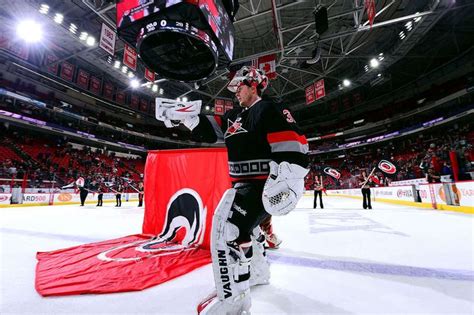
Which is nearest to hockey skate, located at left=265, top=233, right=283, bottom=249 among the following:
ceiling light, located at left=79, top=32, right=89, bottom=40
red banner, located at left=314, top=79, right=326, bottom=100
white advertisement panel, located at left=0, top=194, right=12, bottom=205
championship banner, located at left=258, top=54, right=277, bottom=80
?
championship banner, located at left=258, top=54, right=277, bottom=80

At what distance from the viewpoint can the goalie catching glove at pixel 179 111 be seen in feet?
6.11

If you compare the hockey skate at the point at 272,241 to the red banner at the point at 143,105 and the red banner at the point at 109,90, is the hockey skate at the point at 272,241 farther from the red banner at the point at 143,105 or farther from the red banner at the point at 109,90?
the red banner at the point at 143,105

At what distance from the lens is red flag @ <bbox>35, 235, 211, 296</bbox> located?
73.1 inches

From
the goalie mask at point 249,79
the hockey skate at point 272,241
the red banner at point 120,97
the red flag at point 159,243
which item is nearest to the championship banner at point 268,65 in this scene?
the red flag at point 159,243

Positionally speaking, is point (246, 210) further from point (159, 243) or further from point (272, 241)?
point (159, 243)

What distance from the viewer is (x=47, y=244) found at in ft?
11.1

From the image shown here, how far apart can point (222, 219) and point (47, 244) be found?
354 centimetres

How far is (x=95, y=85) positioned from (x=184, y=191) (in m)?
25.5

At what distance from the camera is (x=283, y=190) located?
1358mm

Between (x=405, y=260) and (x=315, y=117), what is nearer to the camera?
(x=405, y=260)

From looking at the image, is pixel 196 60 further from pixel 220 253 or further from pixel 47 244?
pixel 220 253

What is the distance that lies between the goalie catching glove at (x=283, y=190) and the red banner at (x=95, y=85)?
88.2 ft

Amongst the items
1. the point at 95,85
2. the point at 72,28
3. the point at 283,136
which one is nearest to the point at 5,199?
the point at 72,28

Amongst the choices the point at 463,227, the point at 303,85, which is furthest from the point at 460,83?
the point at 463,227
